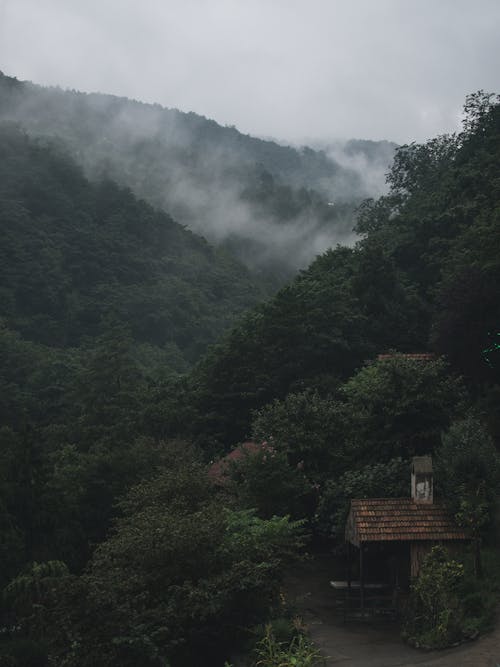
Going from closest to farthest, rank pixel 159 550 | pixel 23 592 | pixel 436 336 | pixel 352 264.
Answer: pixel 159 550 < pixel 23 592 < pixel 436 336 < pixel 352 264

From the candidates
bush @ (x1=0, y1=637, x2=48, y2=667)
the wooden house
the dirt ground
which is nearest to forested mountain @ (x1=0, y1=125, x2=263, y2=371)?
bush @ (x1=0, y1=637, x2=48, y2=667)

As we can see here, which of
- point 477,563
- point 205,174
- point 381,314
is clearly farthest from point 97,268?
point 477,563

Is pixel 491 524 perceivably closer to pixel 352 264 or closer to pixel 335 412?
pixel 335 412

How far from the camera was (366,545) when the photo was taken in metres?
15.8

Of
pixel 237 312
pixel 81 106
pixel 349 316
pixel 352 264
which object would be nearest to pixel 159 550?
pixel 349 316

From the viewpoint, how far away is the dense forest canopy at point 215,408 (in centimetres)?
1337

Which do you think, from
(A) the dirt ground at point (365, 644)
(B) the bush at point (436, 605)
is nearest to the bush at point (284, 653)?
(A) the dirt ground at point (365, 644)

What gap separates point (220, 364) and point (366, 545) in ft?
65.8

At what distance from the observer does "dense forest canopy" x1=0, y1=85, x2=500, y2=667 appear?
1337cm

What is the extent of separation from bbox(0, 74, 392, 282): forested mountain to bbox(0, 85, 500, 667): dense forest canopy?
2595 cm

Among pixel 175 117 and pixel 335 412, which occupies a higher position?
pixel 175 117

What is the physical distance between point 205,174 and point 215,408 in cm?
8592

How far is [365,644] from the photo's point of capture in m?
14.0

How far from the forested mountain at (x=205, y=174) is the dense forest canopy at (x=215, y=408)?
25.9 m
